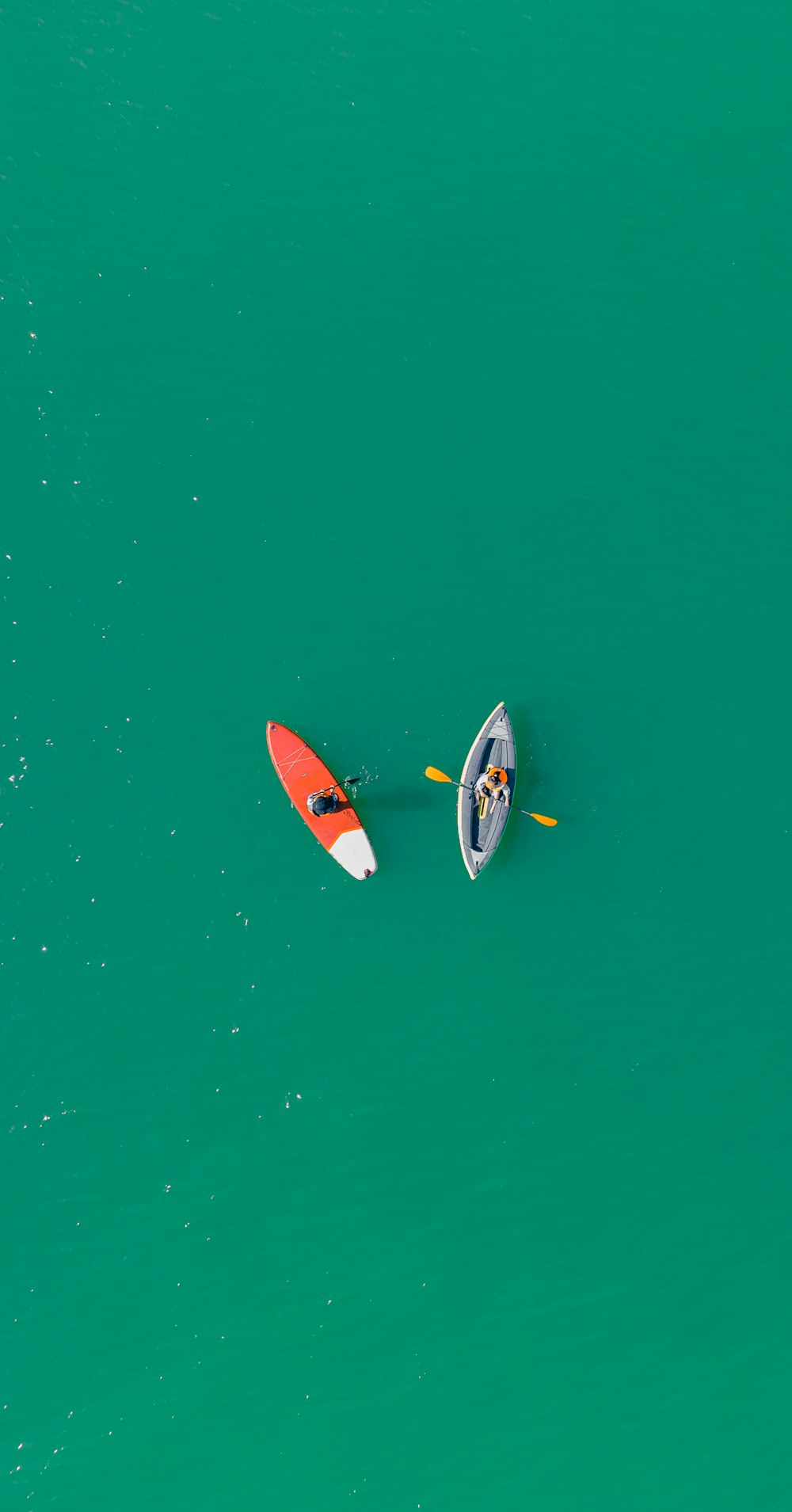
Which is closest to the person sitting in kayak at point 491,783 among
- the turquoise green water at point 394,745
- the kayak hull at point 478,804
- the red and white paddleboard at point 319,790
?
the kayak hull at point 478,804

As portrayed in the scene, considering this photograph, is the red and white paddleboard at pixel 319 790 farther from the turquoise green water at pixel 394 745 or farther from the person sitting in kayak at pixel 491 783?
the person sitting in kayak at pixel 491 783

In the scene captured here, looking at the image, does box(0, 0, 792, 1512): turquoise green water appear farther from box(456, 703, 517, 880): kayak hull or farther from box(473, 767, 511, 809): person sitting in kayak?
box(473, 767, 511, 809): person sitting in kayak

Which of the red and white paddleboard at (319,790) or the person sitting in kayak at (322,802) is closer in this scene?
the person sitting in kayak at (322,802)

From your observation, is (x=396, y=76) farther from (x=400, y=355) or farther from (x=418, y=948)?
(x=418, y=948)

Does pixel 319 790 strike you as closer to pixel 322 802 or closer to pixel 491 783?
pixel 322 802

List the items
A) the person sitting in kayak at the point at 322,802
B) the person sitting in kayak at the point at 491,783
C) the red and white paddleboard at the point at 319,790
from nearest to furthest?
the person sitting in kayak at the point at 322,802 < the red and white paddleboard at the point at 319,790 < the person sitting in kayak at the point at 491,783

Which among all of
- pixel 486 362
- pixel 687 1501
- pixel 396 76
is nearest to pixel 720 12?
pixel 396 76

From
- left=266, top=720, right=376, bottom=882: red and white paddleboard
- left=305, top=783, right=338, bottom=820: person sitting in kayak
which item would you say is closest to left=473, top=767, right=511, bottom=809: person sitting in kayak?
left=266, top=720, right=376, bottom=882: red and white paddleboard
